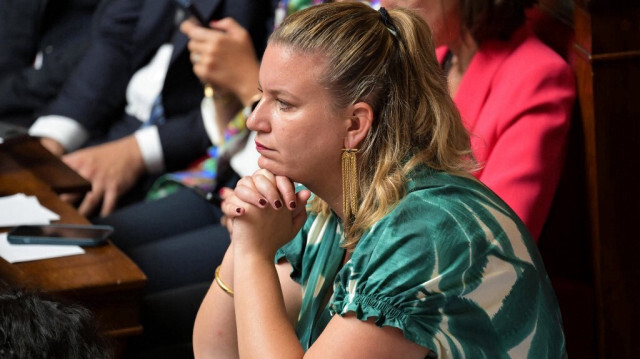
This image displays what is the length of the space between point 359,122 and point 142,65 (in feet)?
6.00

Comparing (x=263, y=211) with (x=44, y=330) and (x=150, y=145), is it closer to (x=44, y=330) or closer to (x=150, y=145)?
(x=44, y=330)

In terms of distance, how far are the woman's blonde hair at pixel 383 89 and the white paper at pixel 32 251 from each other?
2.19 ft

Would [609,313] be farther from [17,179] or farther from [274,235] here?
[17,179]

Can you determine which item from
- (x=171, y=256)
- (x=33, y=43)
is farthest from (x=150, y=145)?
(x=33, y=43)

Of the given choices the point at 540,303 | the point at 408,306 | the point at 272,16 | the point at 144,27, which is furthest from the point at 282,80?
the point at 144,27

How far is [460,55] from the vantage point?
206 centimetres

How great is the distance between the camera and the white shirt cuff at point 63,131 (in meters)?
3.03

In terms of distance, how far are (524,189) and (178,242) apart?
0.96m

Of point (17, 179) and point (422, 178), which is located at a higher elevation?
point (422, 178)

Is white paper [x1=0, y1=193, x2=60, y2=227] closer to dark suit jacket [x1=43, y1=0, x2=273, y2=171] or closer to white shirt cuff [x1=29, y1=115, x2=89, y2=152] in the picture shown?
dark suit jacket [x1=43, y1=0, x2=273, y2=171]

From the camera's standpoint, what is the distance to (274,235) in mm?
1423

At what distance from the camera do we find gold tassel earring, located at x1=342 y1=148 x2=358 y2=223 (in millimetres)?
1330

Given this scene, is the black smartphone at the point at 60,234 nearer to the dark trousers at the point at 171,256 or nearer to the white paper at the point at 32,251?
the white paper at the point at 32,251

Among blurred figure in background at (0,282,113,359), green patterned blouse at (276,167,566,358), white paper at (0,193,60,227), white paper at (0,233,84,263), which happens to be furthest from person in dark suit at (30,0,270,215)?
blurred figure in background at (0,282,113,359)
